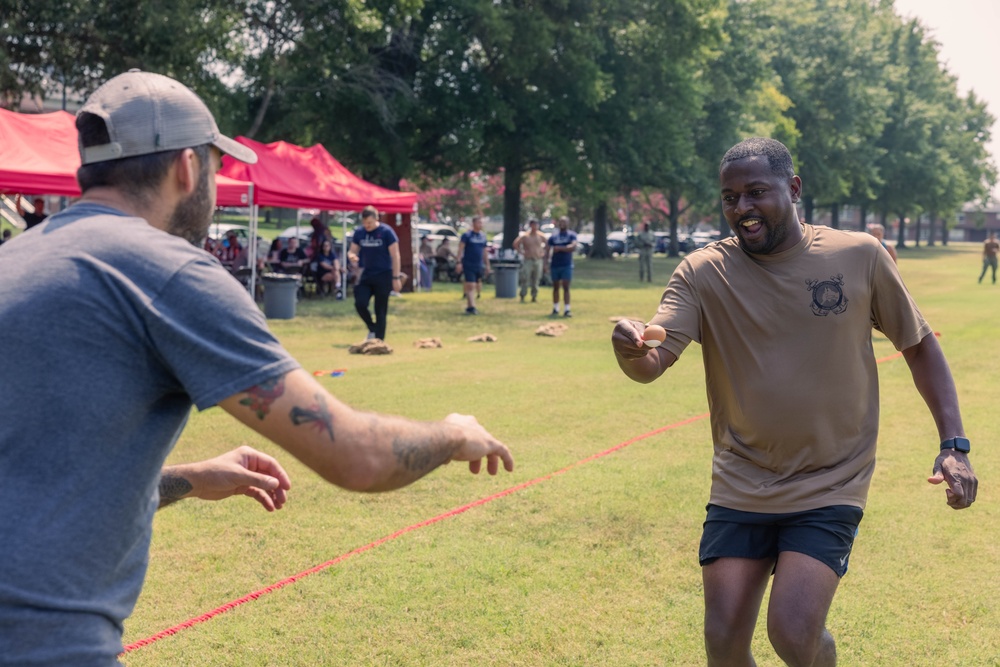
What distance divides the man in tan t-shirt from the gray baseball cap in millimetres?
1710

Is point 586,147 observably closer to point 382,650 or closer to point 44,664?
point 382,650

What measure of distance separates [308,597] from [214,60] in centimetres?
1866

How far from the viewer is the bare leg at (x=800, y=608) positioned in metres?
3.18

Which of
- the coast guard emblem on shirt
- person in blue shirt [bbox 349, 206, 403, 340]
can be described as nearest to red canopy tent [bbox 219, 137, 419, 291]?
person in blue shirt [bbox 349, 206, 403, 340]

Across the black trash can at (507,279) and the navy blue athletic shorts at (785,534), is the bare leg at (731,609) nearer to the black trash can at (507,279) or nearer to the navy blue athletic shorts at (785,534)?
the navy blue athletic shorts at (785,534)

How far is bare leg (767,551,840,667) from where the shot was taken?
10.4 feet

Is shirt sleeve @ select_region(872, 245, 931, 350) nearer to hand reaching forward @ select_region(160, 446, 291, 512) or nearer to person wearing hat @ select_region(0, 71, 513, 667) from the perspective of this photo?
hand reaching forward @ select_region(160, 446, 291, 512)

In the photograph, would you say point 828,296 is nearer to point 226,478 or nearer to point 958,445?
point 958,445

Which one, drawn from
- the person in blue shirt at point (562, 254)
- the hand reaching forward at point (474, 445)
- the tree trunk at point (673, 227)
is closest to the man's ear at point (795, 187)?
the hand reaching forward at point (474, 445)

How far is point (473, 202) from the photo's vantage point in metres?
71.6

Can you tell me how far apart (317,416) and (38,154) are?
52.3 ft

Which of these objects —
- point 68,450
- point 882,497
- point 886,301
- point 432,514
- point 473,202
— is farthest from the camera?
point 473,202

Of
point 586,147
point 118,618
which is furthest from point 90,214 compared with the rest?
point 586,147

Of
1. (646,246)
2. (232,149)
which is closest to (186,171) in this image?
(232,149)
